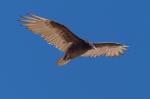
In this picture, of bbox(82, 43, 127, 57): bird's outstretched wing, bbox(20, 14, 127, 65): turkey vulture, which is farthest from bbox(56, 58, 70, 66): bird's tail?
bbox(82, 43, 127, 57): bird's outstretched wing

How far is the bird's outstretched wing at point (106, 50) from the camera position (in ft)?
111

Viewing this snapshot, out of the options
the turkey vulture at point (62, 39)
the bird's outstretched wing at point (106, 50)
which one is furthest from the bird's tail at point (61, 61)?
the bird's outstretched wing at point (106, 50)

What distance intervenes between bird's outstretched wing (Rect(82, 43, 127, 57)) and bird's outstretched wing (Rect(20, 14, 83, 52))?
757 mm

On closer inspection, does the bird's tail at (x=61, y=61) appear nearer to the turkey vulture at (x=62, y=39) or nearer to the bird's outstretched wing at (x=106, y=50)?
the turkey vulture at (x=62, y=39)

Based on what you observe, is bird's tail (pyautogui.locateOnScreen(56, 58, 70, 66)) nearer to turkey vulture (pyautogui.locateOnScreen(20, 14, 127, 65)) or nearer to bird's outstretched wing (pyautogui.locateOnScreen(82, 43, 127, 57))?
turkey vulture (pyautogui.locateOnScreen(20, 14, 127, 65))

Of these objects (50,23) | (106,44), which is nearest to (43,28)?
(50,23)

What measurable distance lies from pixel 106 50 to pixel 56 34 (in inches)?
77.6

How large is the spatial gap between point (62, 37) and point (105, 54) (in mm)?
1899

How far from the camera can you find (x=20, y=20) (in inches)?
1254

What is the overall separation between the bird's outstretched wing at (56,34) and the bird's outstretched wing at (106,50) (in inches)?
29.8

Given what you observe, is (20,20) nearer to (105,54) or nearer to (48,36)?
(48,36)

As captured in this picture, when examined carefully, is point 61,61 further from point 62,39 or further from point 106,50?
point 106,50

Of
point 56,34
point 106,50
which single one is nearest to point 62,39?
point 56,34

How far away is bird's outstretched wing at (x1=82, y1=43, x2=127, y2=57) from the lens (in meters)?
33.9
